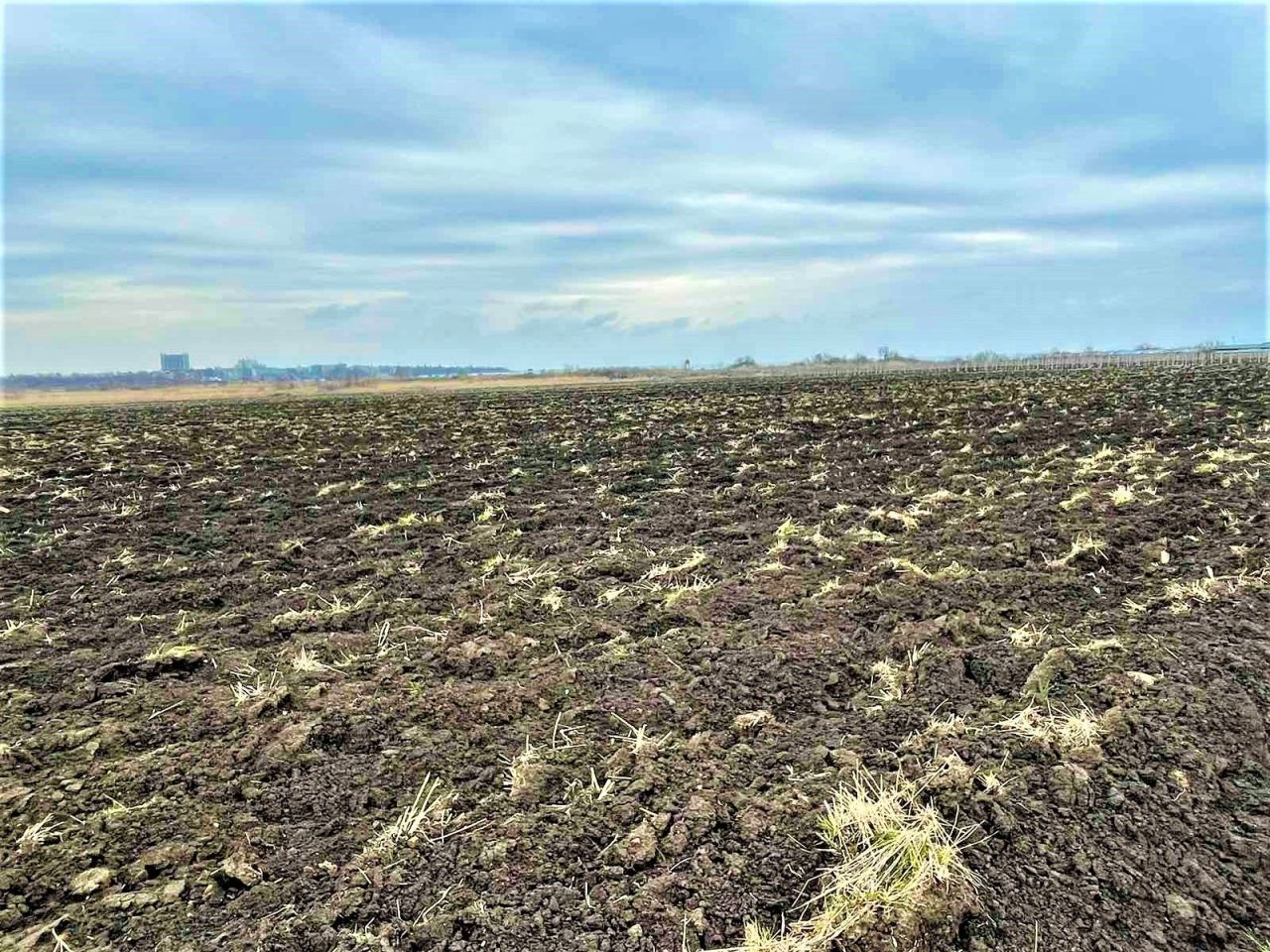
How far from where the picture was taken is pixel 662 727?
171 inches

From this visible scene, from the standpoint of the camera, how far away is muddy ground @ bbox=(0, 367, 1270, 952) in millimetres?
3020

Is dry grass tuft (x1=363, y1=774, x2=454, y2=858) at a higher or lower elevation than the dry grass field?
lower

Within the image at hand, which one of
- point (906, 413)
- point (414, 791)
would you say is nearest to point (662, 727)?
point (414, 791)

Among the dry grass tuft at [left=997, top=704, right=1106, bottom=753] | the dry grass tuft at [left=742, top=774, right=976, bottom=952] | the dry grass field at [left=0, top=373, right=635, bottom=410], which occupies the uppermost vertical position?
the dry grass field at [left=0, top=373, right=635, bottom=410]

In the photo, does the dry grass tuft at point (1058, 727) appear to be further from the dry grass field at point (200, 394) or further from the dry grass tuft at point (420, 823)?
the dry grass field at point (200, 394)

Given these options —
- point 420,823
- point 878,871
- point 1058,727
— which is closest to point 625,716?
point 420,823

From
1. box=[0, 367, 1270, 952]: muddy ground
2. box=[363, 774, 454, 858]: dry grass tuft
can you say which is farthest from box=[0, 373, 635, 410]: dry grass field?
box=[363, 774, 454, 858]: dry grass tuft

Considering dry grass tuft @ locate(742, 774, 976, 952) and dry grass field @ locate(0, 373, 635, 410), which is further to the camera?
dry grass field @ locate(0, 373, 635, 410)

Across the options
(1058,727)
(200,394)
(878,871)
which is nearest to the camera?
(878,871)

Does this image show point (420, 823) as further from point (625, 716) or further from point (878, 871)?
point (878, 871)

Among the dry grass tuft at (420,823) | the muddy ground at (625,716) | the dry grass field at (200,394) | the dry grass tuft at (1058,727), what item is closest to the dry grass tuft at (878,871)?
the muddy ground at (625,716)

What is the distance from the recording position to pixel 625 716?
448 cm

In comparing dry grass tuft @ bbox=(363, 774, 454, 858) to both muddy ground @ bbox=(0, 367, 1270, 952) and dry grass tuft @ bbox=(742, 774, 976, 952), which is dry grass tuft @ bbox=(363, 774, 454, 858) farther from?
dry grass tuft @ bbox=(742, 774, 976, 952)

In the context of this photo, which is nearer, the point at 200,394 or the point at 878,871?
the point at 878,871
